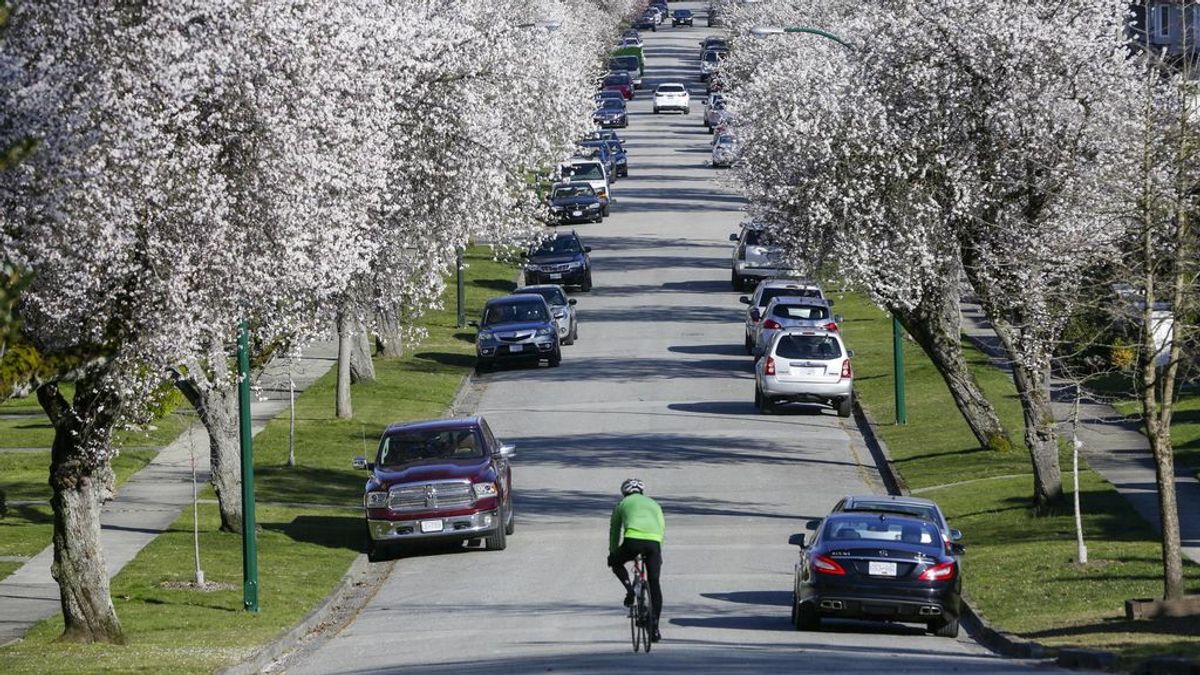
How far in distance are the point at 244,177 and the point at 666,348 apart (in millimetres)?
30817

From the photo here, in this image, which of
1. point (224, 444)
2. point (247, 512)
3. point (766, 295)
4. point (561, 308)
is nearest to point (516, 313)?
point (561, 308)

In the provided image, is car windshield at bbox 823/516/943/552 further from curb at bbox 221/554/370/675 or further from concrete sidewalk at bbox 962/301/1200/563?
curb at bbox 221/554/370/675

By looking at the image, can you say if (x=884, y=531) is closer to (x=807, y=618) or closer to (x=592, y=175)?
(x=807, y=618)

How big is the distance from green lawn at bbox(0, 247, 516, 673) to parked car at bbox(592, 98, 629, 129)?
5677 cm

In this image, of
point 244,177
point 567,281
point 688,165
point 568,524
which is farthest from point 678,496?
point 688,165

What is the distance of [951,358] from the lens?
3192cm

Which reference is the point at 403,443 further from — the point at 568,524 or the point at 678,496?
the point at 678,496

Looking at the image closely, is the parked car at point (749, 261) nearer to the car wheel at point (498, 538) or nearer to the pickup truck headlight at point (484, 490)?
the car wheel at point (498, 538)

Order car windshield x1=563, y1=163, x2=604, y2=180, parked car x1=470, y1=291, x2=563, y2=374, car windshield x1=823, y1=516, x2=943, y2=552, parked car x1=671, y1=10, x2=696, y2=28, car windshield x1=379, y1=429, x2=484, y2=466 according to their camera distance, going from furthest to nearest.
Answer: parked car x1=671, y1=10, x2=696, y2=28, car windshield x1=563, y1=163, x2=604, y2=180, parked car x1=470, y1=291, x2=563, y2=374, car windshield x1=379, y1=429, x2=484, y2=466, car windshield x1=823, y1=516, x2=943, y2=552

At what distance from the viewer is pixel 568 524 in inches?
1104

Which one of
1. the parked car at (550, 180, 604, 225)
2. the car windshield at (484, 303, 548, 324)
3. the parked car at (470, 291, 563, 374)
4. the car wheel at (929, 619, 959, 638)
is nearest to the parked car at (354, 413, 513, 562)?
the car wheel at (929, 619, 959, 638)

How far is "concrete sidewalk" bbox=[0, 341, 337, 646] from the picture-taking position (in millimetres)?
22438

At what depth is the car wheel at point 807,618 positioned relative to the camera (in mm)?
19766

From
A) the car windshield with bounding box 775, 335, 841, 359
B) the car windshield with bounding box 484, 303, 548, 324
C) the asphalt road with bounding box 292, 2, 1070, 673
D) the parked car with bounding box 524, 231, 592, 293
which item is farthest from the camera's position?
the parked car with bounding box 524, 231, 592, 293
